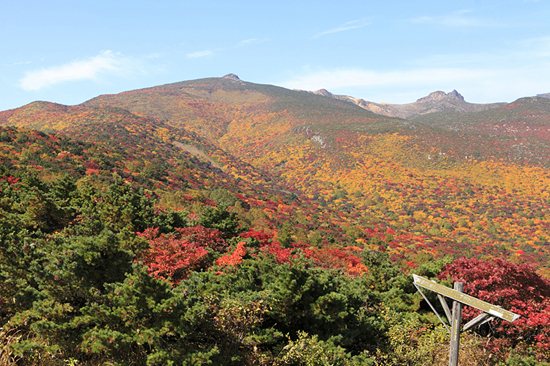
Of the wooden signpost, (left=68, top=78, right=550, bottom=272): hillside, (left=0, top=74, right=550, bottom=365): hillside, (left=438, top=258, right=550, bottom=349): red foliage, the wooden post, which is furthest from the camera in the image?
(left=68, top=78, right=550, bottom=272): hillside

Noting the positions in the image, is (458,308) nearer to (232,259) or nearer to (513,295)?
(513,295)

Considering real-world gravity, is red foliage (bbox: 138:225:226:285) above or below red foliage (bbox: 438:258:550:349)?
above

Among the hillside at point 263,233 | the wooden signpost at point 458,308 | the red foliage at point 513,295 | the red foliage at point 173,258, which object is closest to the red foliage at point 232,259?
the hillside at point 263,233

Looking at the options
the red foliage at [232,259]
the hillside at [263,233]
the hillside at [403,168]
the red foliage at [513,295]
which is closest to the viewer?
the hillside at [263,233]

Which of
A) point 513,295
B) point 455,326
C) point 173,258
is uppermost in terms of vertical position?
point 455,326

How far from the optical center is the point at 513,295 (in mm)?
10570

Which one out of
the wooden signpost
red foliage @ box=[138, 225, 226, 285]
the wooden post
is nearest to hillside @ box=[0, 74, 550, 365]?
red foliage @ box=[138, 225, 226, 285]

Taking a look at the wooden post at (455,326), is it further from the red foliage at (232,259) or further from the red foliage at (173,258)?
the red foliage at (173,258)

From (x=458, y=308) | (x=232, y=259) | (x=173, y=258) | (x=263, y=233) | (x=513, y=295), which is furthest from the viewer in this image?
(x=263, y=233)

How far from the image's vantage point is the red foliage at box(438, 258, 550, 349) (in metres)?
9.72

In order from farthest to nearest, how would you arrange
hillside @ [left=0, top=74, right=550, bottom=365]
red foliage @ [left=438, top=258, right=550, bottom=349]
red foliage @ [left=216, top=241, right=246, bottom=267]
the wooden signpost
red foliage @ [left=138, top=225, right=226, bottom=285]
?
red foliage @ [left=216, top=241, right=246, bottom=267]
red foliage @ [left=138, top=225, right=226, bottom=285]
red foliage @ [left=438, top=258, right=550, bottom=349]
hillside @ [left=0, top=74, right=550, bottom=365]
the wooden signpost

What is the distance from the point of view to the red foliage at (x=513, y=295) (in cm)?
972

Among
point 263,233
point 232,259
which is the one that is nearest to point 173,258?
point 232,259

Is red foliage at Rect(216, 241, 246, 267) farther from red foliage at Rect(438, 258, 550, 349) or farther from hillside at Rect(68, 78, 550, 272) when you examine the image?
hillside at Rect(68, 78, 550, 272)
